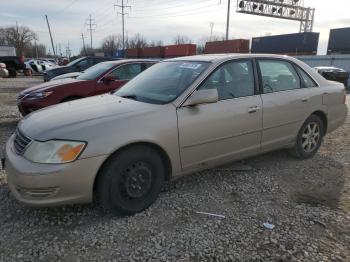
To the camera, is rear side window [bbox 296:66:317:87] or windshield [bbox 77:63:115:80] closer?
rear side window [bbox 296:66:317:87]

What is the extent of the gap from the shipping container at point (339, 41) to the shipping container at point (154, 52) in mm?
20357

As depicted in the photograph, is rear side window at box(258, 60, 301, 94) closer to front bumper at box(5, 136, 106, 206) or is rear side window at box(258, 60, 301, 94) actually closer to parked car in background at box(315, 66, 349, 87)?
front bumper at box(5, 136, 106, 206)

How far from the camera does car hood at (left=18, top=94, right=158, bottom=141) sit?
2.97 metres

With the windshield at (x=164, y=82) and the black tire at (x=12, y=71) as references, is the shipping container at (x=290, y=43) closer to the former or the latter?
the black tire at (x=12, y=71)

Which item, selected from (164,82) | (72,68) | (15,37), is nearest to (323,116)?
(164,82)

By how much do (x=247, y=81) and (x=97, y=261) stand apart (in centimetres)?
271

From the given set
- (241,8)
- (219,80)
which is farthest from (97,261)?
(241,8)

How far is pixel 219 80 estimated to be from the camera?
386 centimetres

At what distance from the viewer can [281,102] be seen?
429 cm

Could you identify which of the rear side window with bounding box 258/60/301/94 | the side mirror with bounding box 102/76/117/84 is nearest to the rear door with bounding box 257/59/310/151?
the rear side window with bounding box 258/60/301/94

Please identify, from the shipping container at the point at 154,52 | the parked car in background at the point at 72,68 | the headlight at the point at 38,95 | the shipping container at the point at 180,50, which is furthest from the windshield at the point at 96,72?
the shipping container at the point at 154,52

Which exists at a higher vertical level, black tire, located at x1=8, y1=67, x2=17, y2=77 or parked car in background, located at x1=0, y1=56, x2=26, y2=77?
parked car in background, located at x1=0, y1=56, x2=26, y2=77

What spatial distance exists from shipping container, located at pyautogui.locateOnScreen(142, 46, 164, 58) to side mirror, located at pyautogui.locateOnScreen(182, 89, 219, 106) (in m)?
40.6

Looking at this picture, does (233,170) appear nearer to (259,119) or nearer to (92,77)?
(259,119)
